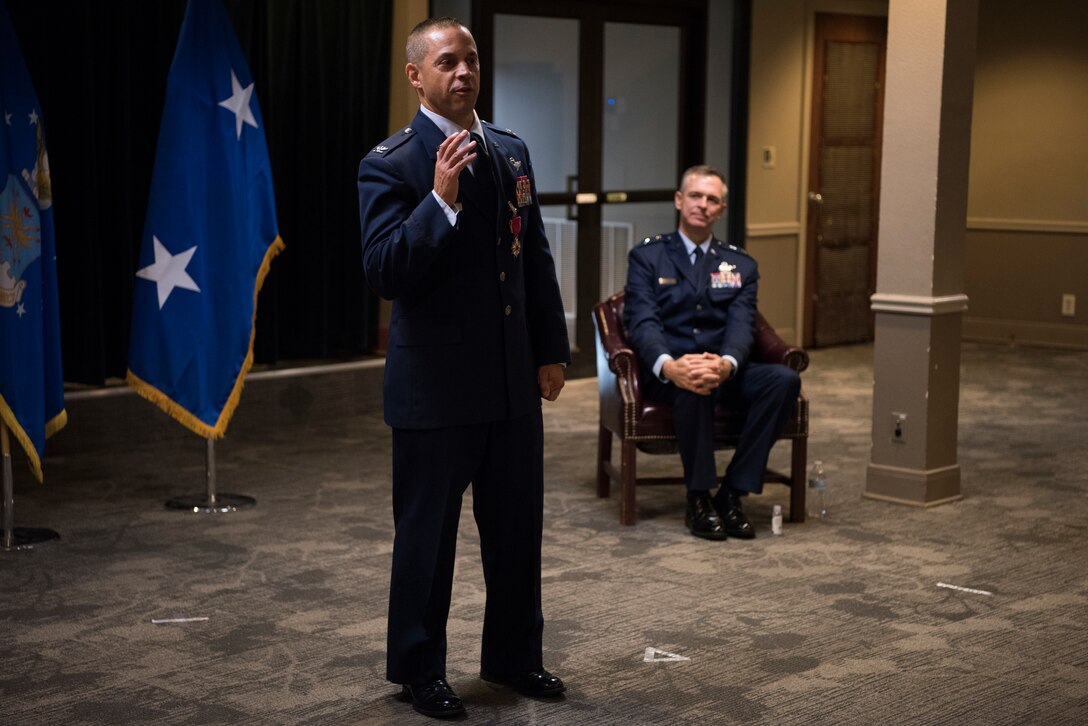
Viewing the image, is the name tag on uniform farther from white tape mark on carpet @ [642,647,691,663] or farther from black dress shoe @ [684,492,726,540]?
white tape mark on carpet @ [642,647,691,663]

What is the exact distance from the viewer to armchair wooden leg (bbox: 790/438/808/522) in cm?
503

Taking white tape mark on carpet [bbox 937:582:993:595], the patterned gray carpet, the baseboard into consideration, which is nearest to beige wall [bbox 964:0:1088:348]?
the baseboard

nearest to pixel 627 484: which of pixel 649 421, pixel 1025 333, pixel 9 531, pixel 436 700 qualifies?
pixel 649 421

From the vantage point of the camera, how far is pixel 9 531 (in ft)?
15.5

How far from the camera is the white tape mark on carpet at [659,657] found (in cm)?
359

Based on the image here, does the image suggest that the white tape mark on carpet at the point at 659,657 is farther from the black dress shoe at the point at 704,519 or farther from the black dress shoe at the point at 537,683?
the black dress shoe at the point at 704,519

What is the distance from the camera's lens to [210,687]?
3.38 meters

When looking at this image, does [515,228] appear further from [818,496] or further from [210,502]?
[818,496]

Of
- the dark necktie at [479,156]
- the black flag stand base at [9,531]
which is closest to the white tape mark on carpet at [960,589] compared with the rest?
the dark necktie at [479,156]

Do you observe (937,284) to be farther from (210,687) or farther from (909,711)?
(210,687)

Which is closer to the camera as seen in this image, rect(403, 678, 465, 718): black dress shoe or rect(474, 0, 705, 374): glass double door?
rect(403, 678, 465, 718): black dress shoe

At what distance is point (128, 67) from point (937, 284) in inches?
139

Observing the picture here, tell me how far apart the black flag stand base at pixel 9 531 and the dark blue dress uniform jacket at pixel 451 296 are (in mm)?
1984

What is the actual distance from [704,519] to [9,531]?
2.27 metres
